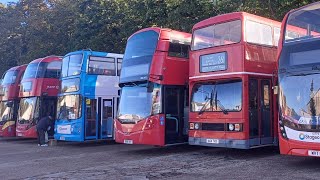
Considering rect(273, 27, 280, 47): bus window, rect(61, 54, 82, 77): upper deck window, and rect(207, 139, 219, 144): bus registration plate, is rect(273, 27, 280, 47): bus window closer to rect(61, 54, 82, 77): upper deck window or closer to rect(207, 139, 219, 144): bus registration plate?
rect(207, 139, 219, 144): bus registration plate

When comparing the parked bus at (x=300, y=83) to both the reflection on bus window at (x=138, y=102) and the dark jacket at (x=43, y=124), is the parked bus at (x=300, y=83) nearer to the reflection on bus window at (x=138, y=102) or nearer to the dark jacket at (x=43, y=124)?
the reflection on bus window at (x=138, y=102)

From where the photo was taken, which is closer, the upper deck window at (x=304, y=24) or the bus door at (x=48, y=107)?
the upper deck window at (x=304, y=24)

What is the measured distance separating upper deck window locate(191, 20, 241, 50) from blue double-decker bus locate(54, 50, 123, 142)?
5.45 m

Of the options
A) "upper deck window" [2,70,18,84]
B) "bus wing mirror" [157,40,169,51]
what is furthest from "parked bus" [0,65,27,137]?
"bus wing mirror" [157,40,169,51]

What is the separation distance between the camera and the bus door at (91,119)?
664 inches

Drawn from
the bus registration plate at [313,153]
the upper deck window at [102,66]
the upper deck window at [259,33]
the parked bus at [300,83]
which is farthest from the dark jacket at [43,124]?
the bus registration plate at [313,153]

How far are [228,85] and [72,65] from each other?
7729 millimetres

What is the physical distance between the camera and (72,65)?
56.6ft

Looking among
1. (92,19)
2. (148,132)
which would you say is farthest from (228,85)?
(92,19)

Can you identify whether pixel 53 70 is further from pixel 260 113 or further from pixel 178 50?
pixel 260 113

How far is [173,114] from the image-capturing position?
13656mm

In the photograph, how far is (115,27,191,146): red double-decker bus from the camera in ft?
43.3

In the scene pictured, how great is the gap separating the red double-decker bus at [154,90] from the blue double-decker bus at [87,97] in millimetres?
2966

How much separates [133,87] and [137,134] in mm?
1613
